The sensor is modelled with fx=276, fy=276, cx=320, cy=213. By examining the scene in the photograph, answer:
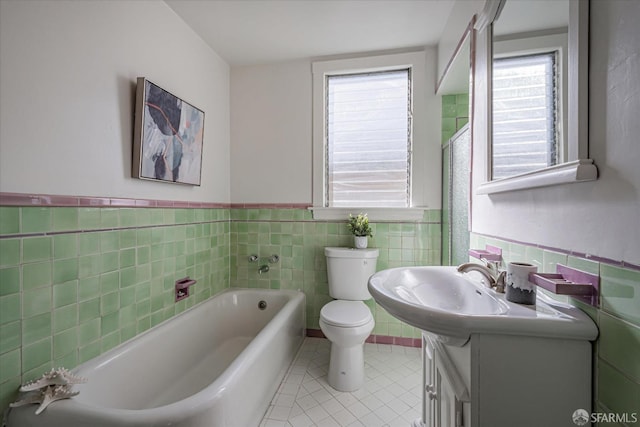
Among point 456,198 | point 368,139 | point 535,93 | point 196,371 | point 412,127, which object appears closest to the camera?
point 535,93

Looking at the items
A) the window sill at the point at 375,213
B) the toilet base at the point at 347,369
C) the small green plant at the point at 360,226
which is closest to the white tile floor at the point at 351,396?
the toilet base at the point at 347,369

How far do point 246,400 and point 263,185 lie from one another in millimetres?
1729

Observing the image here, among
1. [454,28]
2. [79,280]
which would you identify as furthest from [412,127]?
[79,280]

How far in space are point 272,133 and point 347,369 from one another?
2.01 metres

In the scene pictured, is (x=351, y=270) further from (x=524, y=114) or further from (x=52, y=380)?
(x=52, y=380)

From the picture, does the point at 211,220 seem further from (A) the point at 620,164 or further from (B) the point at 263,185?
(A) the point at 620,164

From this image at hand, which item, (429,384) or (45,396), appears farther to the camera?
(429,384)

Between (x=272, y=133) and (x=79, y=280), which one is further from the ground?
(x=272, y=133)

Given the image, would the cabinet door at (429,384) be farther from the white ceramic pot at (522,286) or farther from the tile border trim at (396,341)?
the tile border trim at (396,341)

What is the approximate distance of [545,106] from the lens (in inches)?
35.6

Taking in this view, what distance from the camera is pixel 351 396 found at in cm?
175

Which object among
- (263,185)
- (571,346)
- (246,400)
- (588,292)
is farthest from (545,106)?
(263,185)

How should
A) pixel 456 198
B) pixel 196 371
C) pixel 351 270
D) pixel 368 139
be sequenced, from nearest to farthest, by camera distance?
pixel 196 371
pixel 456 198
pixel 351 270
pixel 368 139

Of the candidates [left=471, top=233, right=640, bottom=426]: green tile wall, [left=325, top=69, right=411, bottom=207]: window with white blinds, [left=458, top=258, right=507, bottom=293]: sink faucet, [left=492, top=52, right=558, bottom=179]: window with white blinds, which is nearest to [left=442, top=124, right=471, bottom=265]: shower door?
[left=325, top=69, right=411, bottom=207]: window with white blinds
